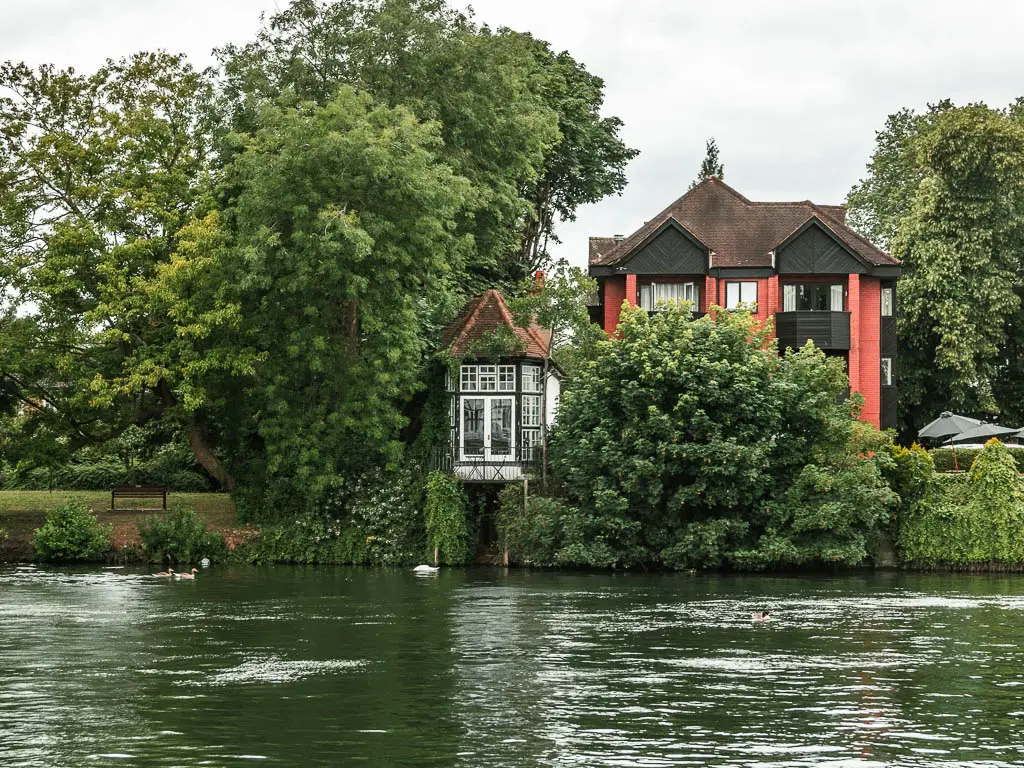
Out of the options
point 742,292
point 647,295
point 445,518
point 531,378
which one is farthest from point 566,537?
point 742,292

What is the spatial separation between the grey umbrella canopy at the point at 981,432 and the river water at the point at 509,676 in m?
12.9

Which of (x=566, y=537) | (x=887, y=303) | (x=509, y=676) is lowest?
(x=509, y=676)

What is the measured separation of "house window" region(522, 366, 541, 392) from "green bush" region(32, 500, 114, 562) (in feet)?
57.4

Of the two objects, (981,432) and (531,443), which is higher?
(981,432)

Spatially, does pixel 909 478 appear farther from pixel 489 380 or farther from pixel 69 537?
pixel 69 537

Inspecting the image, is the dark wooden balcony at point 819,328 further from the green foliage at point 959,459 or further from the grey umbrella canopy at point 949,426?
the grey umbrella canopy at point 949,426

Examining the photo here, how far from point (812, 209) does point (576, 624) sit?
3832 cm

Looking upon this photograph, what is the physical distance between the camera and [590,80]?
266 ft

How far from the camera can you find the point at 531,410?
58.1 m

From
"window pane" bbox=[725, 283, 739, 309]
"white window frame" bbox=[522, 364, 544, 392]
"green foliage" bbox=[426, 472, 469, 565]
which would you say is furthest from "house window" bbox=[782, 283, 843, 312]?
"green foliage" bbox=[426, 472, 469, 565]

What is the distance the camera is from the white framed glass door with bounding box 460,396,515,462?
57.2 m

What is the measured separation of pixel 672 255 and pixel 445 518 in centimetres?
1875

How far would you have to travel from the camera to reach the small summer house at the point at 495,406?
187ft

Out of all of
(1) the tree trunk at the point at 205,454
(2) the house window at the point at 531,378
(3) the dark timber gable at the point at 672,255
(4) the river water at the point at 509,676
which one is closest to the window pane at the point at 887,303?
(3) the dark timber gable at the point at 672,255
